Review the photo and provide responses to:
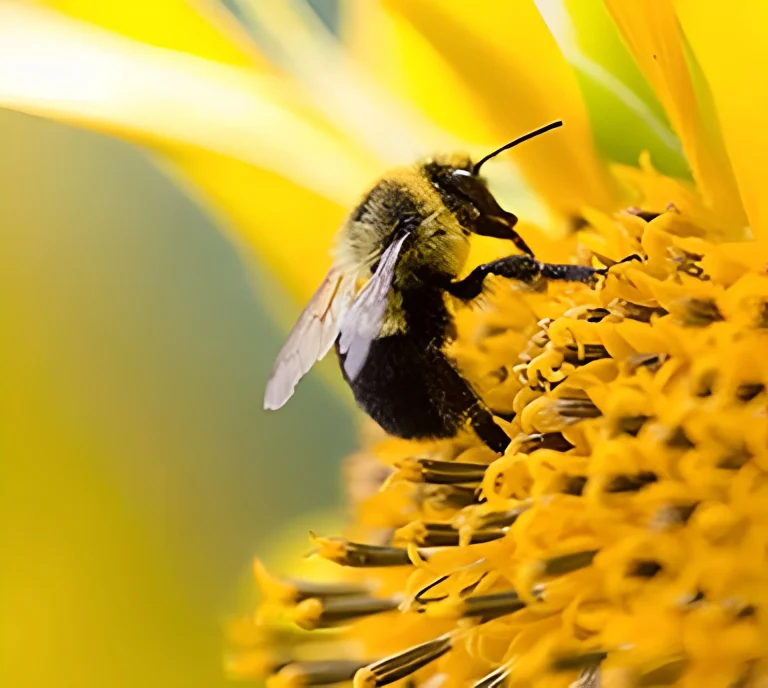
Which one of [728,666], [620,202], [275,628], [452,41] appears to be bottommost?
[728,666]

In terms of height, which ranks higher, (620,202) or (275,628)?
(620,202)

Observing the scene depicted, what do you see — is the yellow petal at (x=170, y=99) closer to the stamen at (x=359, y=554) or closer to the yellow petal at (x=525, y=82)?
the yellow petal at (x=525, y=82)

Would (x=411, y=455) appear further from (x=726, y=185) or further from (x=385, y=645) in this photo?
(x=726, y=185)

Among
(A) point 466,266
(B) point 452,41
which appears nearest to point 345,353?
(A) point 466,266

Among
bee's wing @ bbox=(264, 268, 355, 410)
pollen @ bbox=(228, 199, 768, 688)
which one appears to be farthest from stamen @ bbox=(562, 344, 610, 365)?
bee's wing @ bbox=(264, 268, 355, 410)

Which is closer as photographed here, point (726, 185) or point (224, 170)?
point (726, 185)

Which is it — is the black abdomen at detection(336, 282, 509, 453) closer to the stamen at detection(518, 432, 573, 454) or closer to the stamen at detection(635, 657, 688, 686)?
the stamen at detection(518, 432, 573, 454)

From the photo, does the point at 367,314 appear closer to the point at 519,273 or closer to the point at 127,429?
the point at 519,273
